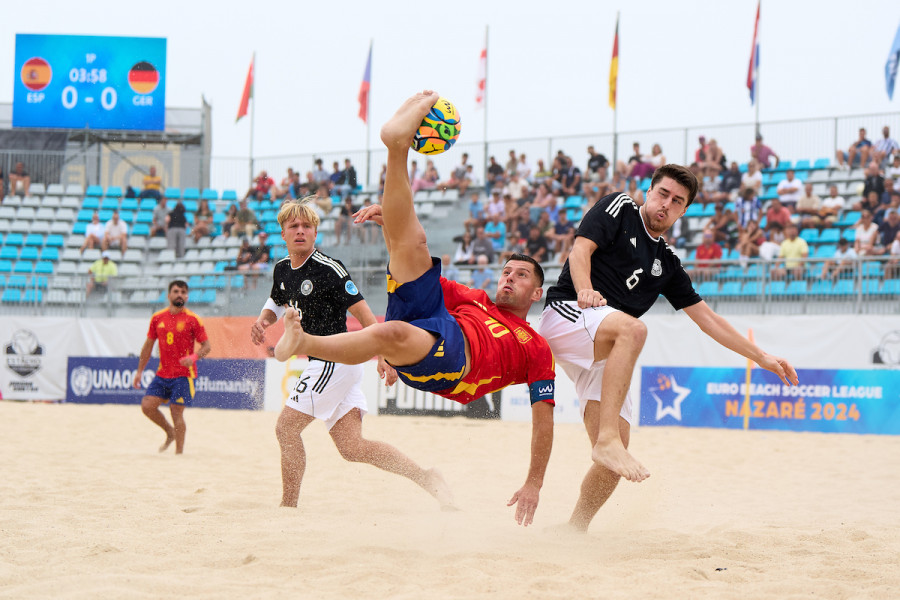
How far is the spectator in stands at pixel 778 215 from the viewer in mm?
15594

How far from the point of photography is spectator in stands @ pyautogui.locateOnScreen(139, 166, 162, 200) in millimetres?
23812

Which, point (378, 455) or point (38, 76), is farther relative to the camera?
point (38, 76)

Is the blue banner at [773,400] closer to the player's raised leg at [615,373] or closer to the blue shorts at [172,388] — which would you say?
the blue shorts at [172,388]

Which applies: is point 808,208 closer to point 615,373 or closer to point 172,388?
point 172,388

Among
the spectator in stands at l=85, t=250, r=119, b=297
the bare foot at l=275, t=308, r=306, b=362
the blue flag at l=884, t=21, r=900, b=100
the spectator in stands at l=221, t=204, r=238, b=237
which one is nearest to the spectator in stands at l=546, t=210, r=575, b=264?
the spectator in stands at l=221, t=204, r=238, b=237

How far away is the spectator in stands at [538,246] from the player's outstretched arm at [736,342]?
11.2 meters

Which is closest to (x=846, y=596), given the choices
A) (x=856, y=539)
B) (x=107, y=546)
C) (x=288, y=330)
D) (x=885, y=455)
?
(x=856, y=539)

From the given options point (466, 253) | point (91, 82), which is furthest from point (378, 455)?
point (91, 82)

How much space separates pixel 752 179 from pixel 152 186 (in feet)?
49.0

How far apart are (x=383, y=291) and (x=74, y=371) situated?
5.74 metres

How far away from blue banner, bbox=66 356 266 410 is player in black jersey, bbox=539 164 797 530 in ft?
37.4

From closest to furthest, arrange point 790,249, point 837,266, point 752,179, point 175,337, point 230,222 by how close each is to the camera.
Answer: point 175,337, point 837,266, point 790,249, point 752,179, point 230,222

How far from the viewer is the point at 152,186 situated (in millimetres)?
24047

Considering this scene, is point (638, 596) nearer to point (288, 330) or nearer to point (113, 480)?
point (288, 330)
